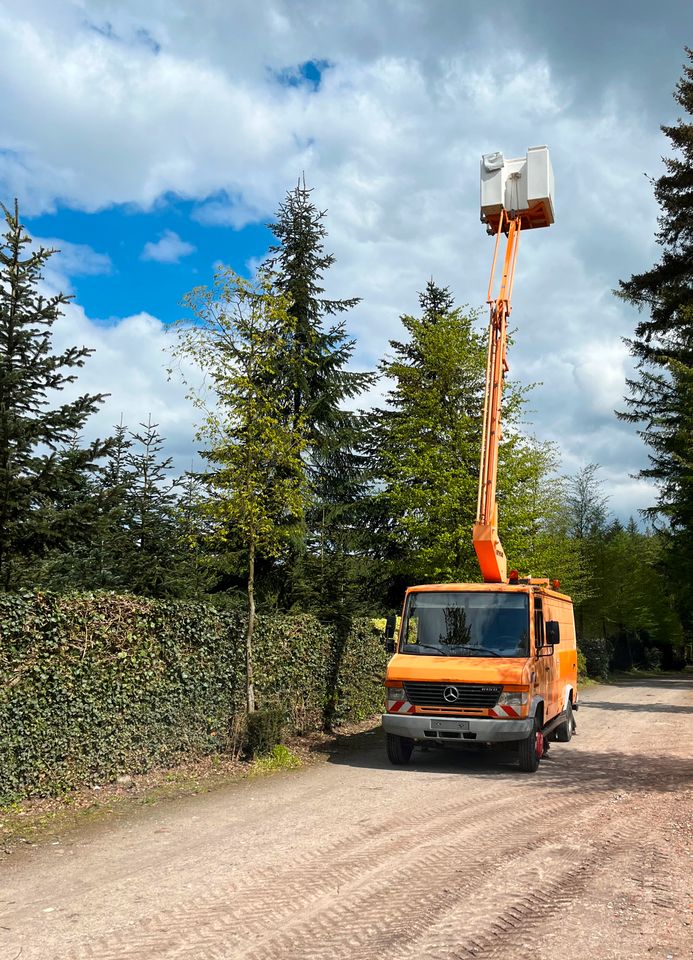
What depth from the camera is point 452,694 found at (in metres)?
11.1

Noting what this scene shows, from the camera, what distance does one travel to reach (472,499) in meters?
22.4

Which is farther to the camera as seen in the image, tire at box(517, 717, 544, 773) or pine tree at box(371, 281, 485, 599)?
pine tree at box(371, 281, 485, 599)

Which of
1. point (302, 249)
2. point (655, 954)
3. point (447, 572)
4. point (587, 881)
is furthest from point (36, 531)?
point (302, 249)

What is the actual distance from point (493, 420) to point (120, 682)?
8415 millimetres

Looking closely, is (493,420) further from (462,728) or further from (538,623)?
(462,728)

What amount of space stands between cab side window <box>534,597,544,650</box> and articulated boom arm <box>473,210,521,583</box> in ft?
5.95

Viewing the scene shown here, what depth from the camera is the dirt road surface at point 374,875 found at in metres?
4.93

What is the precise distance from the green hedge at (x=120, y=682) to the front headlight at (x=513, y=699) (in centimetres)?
377

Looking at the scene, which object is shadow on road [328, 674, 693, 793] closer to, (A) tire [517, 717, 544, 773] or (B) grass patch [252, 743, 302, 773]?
(A) tire [517, 717, 544, 773]

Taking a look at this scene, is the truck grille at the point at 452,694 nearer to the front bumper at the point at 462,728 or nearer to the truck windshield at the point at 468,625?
the front bumper at the point at 462,728

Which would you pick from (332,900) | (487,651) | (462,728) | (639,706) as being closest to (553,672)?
(487,651)

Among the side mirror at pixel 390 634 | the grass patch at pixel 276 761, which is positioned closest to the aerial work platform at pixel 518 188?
the side mirror at pixel 390 634

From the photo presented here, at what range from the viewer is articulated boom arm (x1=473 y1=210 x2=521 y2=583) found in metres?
13.9

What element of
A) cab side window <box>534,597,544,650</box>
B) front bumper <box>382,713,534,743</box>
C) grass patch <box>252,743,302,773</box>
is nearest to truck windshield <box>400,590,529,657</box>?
cab side window <box>534,597,544,650</box>
